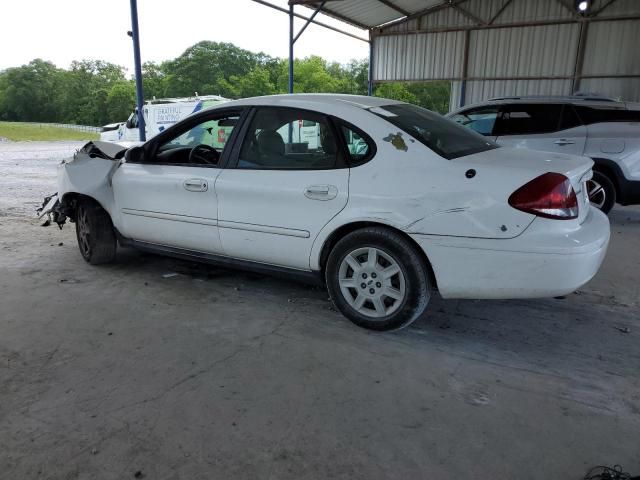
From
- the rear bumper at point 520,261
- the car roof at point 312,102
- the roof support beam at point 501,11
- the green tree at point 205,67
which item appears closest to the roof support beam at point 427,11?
the roof support beam at point 501,11

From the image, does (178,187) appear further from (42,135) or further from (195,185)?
(42,135)

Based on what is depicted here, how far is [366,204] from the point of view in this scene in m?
3.23

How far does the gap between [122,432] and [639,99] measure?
15726 millimetres

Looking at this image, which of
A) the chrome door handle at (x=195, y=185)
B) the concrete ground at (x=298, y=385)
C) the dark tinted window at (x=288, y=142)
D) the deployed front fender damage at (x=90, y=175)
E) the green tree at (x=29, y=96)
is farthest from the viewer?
the green tree at (x=29, y=96)

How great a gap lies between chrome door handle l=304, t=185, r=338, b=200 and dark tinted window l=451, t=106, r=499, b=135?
201 inches

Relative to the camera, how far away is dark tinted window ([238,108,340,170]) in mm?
3465

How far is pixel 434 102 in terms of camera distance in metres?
56.9

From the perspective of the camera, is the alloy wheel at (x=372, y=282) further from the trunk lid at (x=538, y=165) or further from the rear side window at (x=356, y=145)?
the trunk lid at (x=538, y=165)

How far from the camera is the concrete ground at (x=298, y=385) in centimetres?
221

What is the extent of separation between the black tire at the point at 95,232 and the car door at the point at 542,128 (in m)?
5.36

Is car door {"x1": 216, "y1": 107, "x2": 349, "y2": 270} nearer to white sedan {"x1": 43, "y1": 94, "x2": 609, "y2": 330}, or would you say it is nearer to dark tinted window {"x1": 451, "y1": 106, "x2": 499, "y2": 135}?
white sedan {"x1": 43, "y1": 94, "x2": 609, "y2": 330}

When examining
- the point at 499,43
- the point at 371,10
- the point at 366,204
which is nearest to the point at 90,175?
the point at 366,204

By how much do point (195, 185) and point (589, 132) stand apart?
19.3ft

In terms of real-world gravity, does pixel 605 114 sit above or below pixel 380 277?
above
